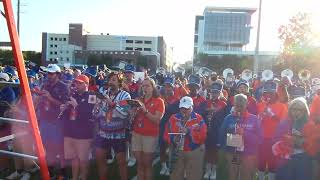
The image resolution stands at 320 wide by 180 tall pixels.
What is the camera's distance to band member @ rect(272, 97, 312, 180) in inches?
226

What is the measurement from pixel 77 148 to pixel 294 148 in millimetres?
3354

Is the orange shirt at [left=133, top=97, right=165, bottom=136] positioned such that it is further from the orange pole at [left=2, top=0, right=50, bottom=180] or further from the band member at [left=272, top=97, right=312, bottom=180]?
the orange pole at [left=2, top=0, right=50, bottom=180]

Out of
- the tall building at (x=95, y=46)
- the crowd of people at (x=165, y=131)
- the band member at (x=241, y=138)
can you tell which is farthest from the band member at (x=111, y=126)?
the tall building at (x=95, y=46)

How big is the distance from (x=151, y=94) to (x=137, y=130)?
1.98 feet

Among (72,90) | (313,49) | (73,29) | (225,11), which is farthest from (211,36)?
(72,90)

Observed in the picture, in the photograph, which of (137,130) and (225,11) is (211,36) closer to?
(225,11)

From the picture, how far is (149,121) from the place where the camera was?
6.53 m

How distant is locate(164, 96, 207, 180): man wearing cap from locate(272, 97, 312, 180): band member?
1121mm

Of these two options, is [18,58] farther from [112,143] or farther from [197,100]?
[197,100]

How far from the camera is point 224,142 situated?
648 cm

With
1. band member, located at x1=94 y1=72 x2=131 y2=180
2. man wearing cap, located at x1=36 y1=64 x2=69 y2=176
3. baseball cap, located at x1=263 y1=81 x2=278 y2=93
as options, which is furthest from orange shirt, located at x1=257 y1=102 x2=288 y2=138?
A: man wearing cap, located at x1=36 y1=64 x2=69 y2=176

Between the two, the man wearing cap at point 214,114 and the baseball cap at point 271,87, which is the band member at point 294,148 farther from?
the man wearing cap at point 214,114

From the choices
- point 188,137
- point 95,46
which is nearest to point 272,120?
point 188,137

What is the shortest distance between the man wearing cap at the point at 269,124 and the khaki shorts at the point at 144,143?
1772mm
